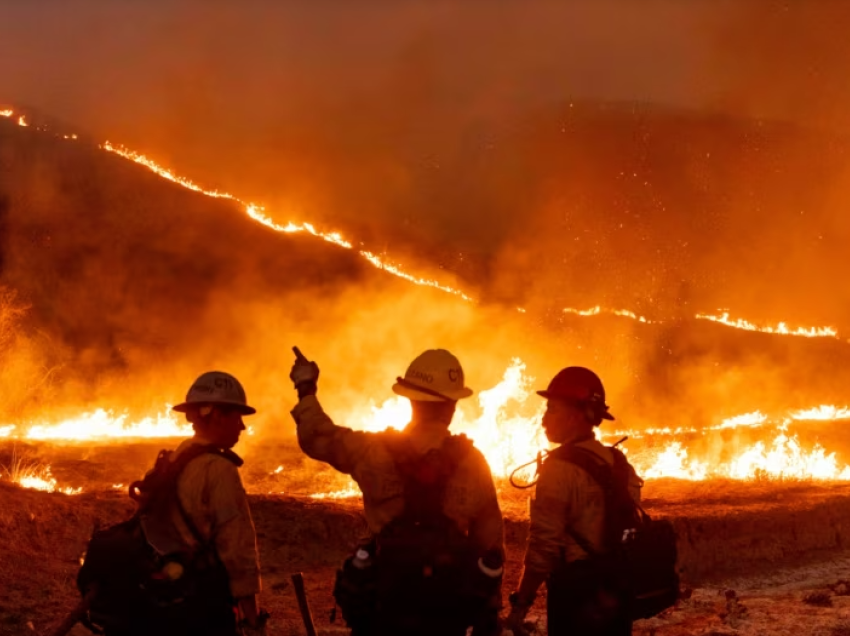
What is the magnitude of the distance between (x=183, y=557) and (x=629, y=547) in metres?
2.07

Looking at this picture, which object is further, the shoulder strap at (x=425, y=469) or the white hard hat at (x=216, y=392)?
the white hard hat at (x=216, y=392)

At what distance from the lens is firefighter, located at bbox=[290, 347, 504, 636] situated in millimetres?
3475

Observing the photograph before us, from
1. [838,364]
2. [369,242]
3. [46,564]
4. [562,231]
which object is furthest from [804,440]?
[562,231]

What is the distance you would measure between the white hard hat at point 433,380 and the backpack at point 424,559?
0.41 meters

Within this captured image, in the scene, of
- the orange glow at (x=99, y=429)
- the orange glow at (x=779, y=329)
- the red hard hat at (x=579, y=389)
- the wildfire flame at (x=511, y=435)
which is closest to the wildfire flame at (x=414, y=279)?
the orange glow at (x=779, y=329)

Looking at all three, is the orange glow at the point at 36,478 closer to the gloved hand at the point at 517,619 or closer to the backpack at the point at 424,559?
the gloved hand at the point at 517,619

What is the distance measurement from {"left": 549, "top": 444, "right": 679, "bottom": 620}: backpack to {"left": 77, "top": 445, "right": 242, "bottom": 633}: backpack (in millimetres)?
1719

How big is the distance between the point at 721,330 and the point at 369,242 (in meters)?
27.9

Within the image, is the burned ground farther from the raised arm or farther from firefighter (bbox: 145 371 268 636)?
the raised arm

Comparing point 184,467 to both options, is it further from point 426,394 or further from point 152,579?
point 426,394

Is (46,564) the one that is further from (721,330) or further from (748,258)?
(748,258)

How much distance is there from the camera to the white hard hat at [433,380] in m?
3.92

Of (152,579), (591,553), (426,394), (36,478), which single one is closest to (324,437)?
(426,394)

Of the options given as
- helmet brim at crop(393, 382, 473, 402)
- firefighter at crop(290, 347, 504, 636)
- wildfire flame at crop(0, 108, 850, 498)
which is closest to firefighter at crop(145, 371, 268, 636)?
firefighter at crop(290, 347, 504, 636)
